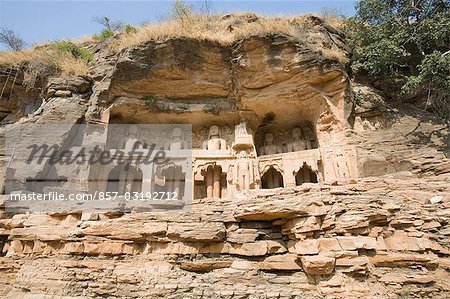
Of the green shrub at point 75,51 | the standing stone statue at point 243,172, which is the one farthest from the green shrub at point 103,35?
the standing stone statue at point 243,172

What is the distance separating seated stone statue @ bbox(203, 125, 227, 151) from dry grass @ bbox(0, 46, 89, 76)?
21.5ft

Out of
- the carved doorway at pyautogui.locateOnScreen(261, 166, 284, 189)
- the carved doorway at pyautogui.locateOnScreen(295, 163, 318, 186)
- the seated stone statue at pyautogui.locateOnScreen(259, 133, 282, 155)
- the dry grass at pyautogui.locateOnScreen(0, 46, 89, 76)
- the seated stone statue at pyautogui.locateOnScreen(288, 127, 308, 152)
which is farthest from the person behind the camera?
the seated stone statue at pyautogui.locateOnScreen(259, 133, 282, 155)

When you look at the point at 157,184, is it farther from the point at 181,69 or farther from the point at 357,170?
the point at 357,170

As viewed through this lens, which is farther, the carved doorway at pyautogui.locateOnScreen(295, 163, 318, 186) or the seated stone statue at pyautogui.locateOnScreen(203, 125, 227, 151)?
the seated stone statue at pyautogui.locateOnScreen(203, 125, 227, 151)

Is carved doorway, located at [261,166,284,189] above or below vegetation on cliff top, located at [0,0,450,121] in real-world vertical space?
below

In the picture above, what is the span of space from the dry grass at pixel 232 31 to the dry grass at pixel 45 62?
6.80ft

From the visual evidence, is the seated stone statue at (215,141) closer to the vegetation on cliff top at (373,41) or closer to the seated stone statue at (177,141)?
the seated stone statue at (177,141)

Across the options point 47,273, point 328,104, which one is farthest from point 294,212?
point 328,104

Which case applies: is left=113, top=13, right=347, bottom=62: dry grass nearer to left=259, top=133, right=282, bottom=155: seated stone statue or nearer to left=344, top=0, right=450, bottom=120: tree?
left=344, top=0, right=450, bottom=120: tree

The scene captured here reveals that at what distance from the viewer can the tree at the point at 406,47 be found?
38.1ft

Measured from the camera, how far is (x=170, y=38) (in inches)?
511

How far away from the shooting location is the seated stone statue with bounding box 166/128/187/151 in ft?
48.6

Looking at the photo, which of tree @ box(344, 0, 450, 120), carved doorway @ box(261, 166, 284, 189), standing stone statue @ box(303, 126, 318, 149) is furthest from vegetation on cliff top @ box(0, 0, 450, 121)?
carved doorway @ box(261, 166, 284, 189)

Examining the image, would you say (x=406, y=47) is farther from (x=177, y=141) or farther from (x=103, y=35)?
(x=103, y=35)
